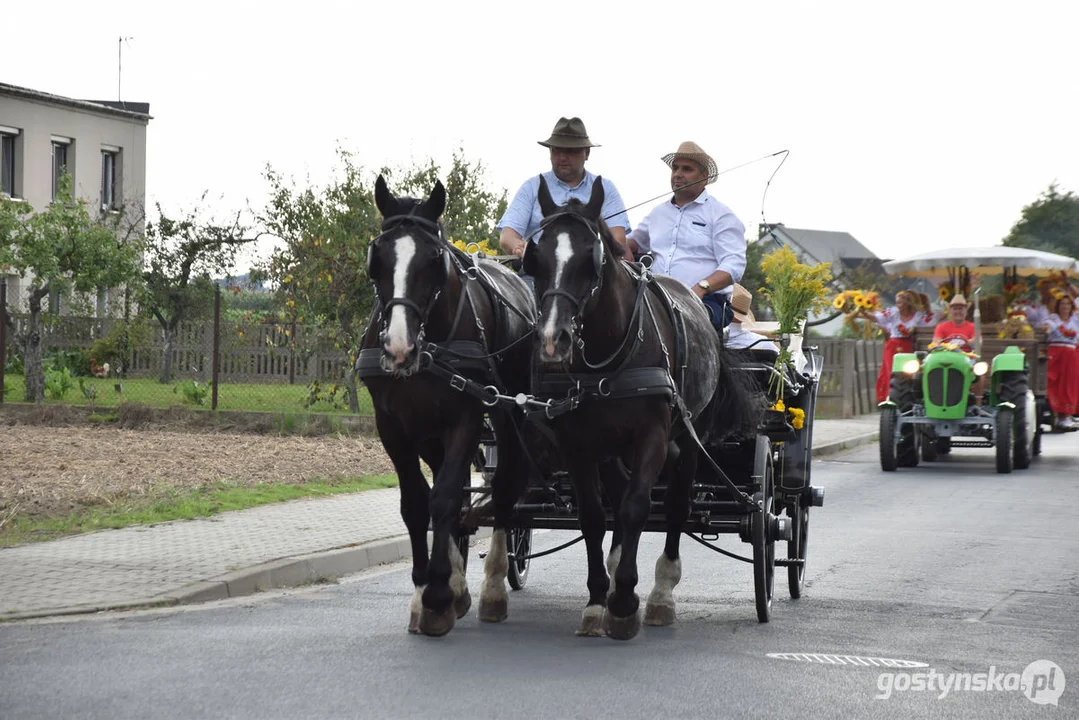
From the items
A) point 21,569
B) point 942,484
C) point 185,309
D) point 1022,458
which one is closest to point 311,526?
point 21,569

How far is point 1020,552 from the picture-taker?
1066 centimetres

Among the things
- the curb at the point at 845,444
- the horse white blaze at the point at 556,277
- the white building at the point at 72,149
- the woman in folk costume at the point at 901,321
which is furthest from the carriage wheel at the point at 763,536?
the white building at the point at 72,149

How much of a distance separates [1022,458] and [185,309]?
21.2 meters

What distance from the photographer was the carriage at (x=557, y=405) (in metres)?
6.52

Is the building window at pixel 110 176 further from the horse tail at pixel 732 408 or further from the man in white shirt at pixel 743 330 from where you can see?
the horse tail at pixel 732 408

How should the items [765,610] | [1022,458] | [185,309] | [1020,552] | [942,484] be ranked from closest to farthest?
1. [765,610]
2. [1020,552]
3. [942,484]
4. [1022,458]
5. [185,309]

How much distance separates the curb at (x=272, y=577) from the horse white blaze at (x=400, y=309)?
2.33 metres

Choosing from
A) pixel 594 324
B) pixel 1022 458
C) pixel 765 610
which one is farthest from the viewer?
pixel 1022 458

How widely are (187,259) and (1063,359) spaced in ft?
69.2

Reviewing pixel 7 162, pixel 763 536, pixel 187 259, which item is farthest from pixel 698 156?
pixel 7 162

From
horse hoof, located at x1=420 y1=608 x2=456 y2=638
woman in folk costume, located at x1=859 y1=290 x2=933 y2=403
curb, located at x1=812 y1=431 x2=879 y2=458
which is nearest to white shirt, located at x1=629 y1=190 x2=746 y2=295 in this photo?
horse hoof, located at x1=420 y1=608 x2=456 y2=638

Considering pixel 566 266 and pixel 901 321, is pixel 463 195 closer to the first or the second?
pixel 901 321

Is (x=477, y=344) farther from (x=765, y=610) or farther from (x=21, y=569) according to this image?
(x=21, y=569)

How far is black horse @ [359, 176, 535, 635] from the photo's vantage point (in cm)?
653
